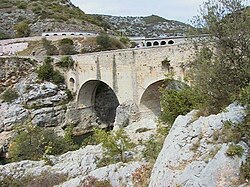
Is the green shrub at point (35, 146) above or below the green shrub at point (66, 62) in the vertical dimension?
below

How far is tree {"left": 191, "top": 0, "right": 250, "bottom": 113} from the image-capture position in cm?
851

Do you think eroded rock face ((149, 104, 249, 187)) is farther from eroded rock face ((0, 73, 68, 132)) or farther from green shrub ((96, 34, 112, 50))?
green shrub ((96, 34, 112, 50))

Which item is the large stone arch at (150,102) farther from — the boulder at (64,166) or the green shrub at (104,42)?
the green shrub at (104,42)

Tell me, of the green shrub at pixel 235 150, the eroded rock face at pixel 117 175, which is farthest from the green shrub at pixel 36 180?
the green shrub at pixel 235 150

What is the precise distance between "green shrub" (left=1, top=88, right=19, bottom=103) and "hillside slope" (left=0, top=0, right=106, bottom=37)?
68.6 ft

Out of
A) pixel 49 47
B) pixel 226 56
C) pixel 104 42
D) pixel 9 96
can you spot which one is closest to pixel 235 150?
pixel 226 56

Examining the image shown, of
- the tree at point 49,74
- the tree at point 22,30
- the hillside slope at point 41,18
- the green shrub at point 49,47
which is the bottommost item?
the tree at point 49,74

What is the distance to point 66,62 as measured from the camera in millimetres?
35344

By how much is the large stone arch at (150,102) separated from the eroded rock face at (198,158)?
57.0 ft

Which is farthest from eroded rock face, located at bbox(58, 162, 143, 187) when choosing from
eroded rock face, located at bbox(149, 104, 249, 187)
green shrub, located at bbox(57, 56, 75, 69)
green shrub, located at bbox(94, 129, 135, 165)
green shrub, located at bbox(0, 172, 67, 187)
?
green shrub, located at bbox(57, 56, 75, 69)

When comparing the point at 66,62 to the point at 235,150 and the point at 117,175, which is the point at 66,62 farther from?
the point at 235,150

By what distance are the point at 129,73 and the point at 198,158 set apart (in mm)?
19933

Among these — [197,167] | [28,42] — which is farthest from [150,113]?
[28,42]

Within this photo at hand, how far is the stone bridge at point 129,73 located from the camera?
22.4m
